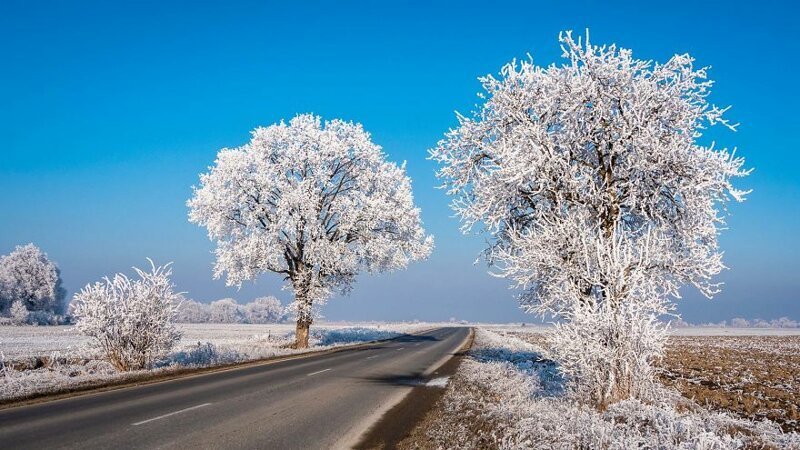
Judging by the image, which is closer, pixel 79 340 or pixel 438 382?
pixel 438 382

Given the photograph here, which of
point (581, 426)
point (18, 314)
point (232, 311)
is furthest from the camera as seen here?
point (232, 311)

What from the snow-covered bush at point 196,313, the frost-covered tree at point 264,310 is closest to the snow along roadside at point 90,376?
the snow-covered bush at point 196,313

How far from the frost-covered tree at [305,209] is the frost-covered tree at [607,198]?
1627 centimetres

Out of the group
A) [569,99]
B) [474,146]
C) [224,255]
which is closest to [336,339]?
[224,255]

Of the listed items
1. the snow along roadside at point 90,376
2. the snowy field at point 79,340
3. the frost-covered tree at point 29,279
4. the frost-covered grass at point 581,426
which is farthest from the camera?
the frost-covered tree at point 29,279

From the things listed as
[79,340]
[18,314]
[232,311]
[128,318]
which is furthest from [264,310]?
[128,318]

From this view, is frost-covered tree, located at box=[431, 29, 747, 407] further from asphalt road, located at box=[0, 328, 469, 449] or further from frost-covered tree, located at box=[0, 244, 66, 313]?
frost-covered tree, located at box=[0, 244, 66, 313]

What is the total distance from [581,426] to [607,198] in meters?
6.00

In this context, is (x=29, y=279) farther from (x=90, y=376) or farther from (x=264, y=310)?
(x=90, y=376)

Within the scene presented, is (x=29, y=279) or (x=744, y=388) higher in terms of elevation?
(x=29, y=279)

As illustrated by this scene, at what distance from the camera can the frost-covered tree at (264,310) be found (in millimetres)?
150500

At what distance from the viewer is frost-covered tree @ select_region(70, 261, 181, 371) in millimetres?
17469

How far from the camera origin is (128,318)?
1764 centimetres

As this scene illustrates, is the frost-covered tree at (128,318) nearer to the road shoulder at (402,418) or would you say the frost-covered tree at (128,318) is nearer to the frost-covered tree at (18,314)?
the road shoulder at (402,418)
